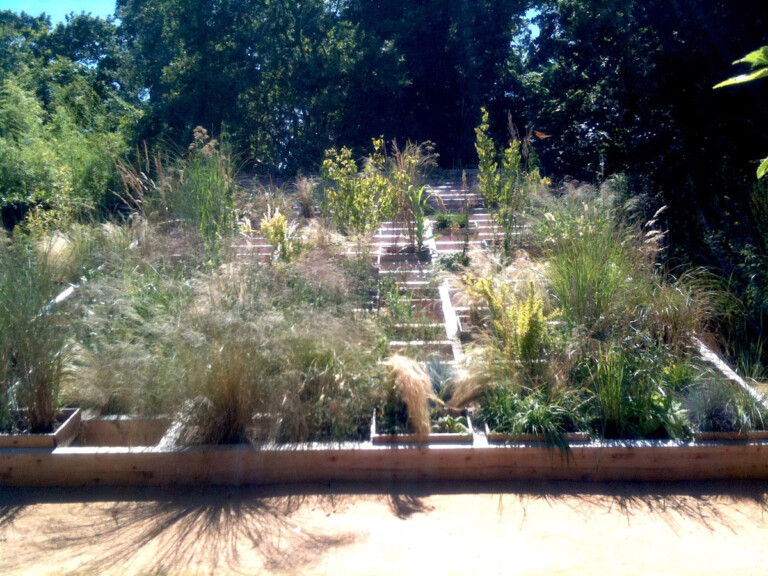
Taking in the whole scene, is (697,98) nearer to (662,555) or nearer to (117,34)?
(662,555)

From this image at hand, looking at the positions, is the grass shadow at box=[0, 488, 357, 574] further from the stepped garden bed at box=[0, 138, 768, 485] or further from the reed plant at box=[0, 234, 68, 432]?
the reed plant at box=[0, 234, 68, 432]

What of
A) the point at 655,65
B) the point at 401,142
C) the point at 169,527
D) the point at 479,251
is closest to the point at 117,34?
the point at 401,142

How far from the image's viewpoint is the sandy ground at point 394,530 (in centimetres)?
409

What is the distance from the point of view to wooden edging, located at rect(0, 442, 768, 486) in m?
5.06

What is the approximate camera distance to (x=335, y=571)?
4.03 meters

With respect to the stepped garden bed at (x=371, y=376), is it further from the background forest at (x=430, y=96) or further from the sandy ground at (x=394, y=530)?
the background forest at (x=430, y=96)

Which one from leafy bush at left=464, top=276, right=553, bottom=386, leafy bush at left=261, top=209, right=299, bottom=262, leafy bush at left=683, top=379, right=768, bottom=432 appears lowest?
leafy bush at left=683, top=379, right=768, bottom=432

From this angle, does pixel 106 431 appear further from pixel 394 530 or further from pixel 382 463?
pixel 394 530

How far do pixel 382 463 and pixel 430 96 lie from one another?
14391mm

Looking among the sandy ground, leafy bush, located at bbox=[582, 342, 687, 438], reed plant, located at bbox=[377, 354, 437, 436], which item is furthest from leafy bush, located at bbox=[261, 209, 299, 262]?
leafy bush, located at bbox=[582, 342, 687, 438]

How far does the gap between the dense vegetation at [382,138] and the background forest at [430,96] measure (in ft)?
0.15

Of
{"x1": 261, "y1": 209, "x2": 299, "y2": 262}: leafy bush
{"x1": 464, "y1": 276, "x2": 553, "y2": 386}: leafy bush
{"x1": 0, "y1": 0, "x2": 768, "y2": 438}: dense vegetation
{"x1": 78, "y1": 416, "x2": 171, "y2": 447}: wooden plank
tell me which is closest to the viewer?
{"x1": 78, "y1": 416, "x2": 171, "y2": 447}: wooden plank

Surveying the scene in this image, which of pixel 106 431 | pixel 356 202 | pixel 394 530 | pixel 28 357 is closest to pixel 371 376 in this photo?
pixel 394 530

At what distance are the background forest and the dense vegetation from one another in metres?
0.05
